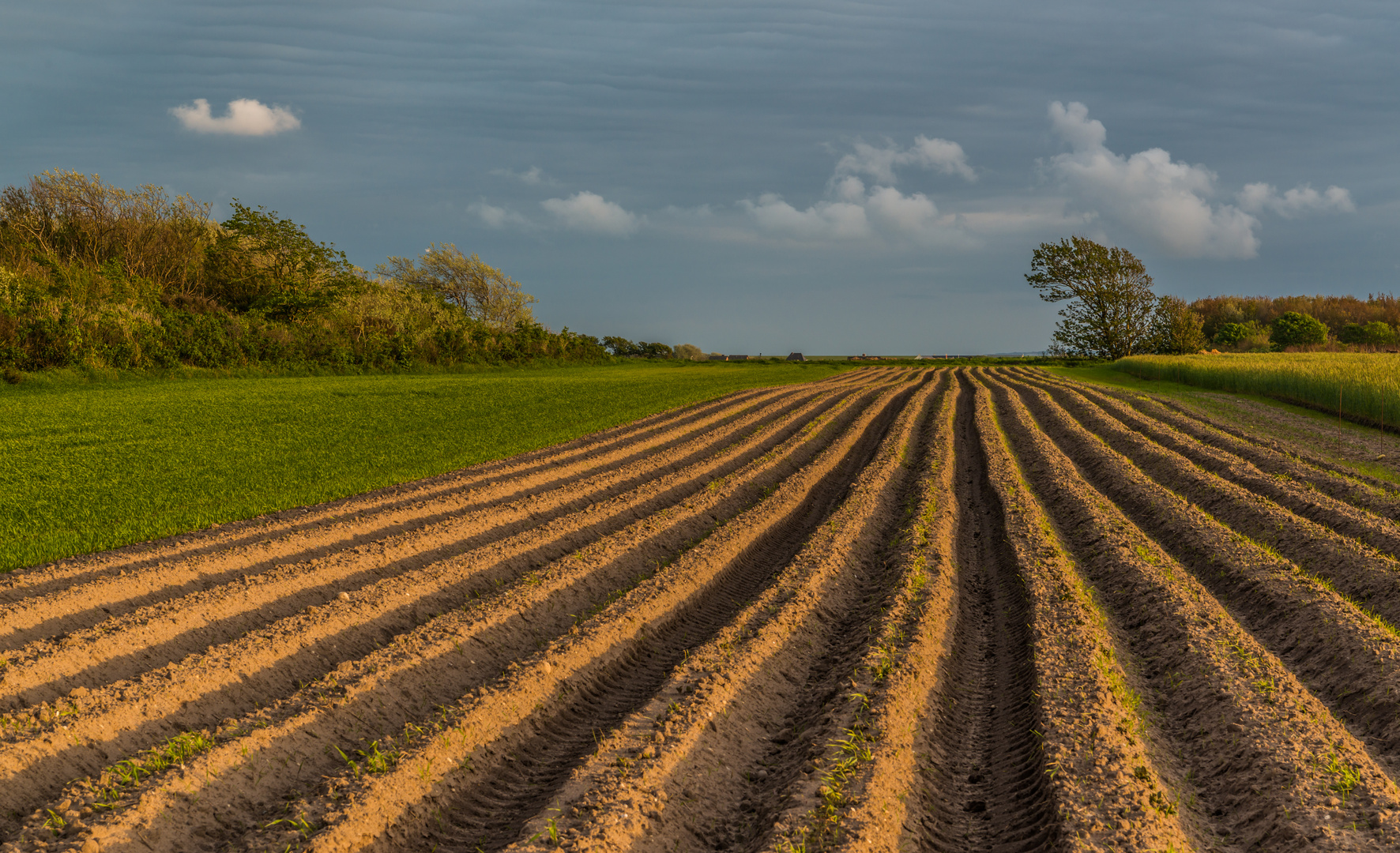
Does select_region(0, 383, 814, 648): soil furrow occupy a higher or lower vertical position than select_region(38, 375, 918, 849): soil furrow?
higher

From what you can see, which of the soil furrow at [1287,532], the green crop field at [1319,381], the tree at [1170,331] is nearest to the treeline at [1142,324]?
the tree at [1170,331]

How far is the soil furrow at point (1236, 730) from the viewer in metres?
3.55

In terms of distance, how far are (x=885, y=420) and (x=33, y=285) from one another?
2618 centimetres

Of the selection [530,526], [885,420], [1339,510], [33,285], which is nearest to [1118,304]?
[885,420]

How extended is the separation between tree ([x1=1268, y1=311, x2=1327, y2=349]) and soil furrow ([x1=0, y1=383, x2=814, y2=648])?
226ft

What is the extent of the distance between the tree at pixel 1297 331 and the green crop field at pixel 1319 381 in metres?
37.7

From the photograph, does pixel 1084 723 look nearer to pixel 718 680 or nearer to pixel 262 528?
pixel 718 680

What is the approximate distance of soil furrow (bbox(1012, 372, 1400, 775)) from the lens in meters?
4.76

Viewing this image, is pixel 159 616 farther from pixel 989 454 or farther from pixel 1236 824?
pixel 989 454

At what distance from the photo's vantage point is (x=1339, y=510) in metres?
8.82

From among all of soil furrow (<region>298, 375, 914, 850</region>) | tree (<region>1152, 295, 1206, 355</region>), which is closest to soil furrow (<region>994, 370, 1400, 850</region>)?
soil furrow (<region>298, 375, 914, 850</region>)

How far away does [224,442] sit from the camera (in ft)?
44.0

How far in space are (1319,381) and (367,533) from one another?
23.4 meters

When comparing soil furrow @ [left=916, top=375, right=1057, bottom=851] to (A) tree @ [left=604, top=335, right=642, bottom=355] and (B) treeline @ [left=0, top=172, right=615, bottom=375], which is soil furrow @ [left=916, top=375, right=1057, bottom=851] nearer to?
(B) treeline @ [left=0, top=172, right=615, bottom=375]
